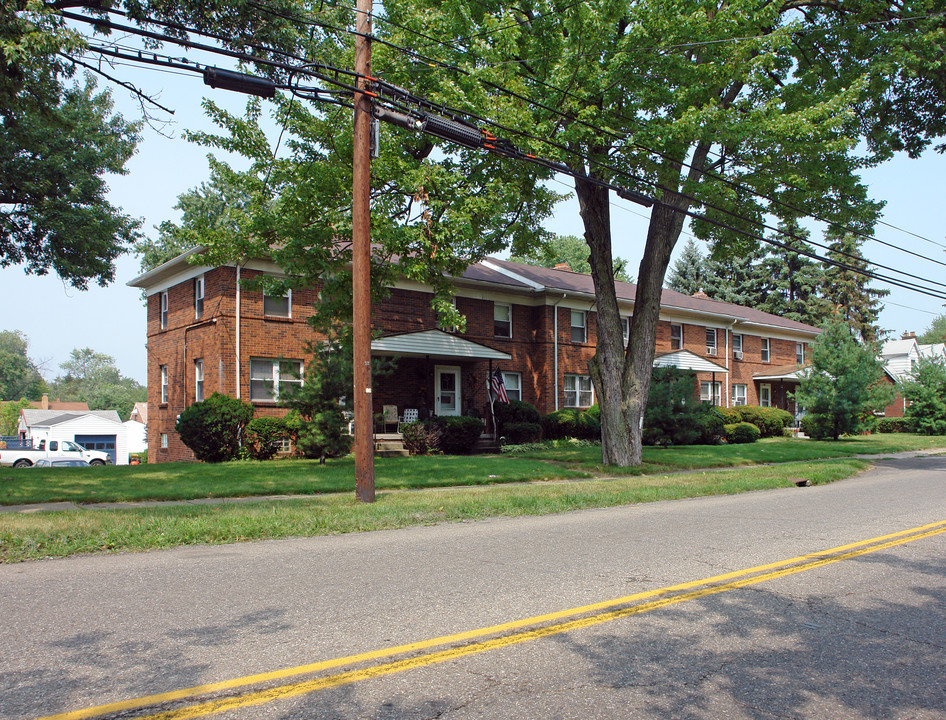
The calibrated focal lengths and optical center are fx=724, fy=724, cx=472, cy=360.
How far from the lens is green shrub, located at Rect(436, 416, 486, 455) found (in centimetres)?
2484

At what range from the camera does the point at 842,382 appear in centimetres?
3106

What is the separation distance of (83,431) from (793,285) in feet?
205

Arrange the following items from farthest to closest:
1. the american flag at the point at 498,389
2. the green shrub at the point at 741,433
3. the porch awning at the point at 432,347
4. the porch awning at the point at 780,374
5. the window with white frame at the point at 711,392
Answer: the porch awning at the point at 780,374 → the window with white frame at the point at 711,392 → the green shrub at the point at 741,433 → the american flag at the point at 498,389 → the porch awning at the point at 432,347

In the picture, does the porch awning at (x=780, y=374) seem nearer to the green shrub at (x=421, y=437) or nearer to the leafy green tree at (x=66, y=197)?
the green shrub at (x=421, y=437)

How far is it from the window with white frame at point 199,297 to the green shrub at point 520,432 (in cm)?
1159

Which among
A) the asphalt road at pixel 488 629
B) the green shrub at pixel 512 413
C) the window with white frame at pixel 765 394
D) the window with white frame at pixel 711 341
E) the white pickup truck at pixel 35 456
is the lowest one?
the white pickup truck at pixel 35 456

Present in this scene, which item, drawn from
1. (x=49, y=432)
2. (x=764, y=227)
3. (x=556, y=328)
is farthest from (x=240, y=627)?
(x=49, y=432)

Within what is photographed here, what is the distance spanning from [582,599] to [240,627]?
2.55 metres

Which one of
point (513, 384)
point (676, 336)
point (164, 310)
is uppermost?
point (164, 310)

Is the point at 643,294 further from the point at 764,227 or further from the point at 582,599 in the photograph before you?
the point at 582,599

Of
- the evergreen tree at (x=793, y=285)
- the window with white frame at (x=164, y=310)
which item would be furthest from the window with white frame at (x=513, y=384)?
the evergreen tree at (x=793, y=285)

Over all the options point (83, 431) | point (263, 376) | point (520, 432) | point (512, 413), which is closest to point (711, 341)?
point (512, 413)

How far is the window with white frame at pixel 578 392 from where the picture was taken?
3241cm

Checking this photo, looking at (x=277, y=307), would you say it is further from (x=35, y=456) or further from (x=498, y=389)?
(x=35, y=456)
